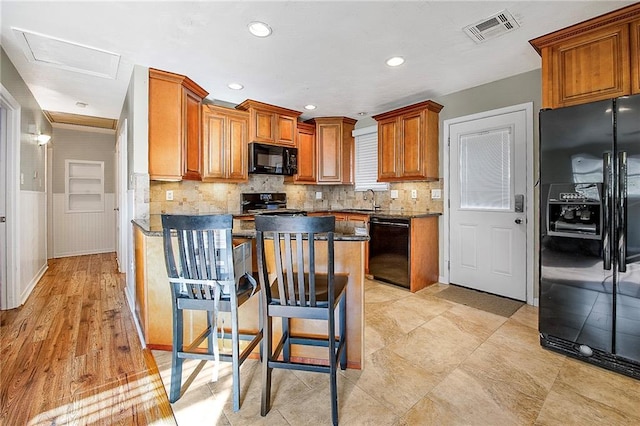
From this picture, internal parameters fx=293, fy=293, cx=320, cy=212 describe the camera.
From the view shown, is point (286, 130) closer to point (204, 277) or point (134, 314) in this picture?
point (134, 314)

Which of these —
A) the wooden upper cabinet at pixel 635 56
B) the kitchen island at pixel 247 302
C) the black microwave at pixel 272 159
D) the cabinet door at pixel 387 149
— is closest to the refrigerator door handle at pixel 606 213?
the wooden upper cabinet at pixel 635 56

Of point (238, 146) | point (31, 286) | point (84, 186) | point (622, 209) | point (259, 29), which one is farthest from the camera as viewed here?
point (84, 186)

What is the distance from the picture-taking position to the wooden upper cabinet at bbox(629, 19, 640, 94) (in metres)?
1.93

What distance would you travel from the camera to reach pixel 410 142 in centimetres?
383

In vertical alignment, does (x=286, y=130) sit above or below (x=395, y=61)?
below

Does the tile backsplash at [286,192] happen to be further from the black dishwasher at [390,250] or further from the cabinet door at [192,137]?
the black dishwasher at [390,250]

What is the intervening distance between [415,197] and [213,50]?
302 centimetres

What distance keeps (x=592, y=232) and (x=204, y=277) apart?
2.48m

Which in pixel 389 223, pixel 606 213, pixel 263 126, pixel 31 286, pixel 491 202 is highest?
pixel 263 126

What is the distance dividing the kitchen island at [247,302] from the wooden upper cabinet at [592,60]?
1932mm

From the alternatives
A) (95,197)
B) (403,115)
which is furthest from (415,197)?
(95,197)

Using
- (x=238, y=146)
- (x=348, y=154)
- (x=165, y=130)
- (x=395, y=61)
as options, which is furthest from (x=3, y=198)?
(x=348, y=154)

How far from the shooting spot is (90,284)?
388 centimetres

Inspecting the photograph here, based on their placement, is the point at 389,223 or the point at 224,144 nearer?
the point at 389,223
